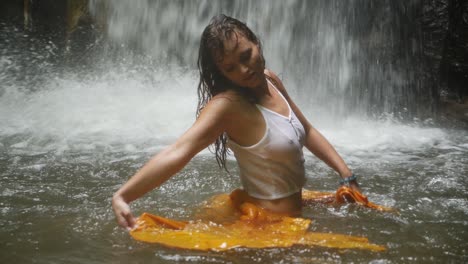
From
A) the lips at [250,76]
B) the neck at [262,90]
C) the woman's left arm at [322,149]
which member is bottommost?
the woman's left arm at [322,149]

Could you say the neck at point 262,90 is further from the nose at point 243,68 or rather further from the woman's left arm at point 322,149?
the woman's left arm at point 322,149

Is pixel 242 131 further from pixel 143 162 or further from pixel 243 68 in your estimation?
pixel 143 162

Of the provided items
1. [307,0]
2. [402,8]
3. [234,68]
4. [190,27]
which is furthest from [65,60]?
[234,68]

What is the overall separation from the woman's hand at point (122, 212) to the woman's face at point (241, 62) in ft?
2.67

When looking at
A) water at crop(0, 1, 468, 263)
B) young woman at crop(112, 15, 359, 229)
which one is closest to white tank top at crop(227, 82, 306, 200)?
young woman at crop(112, 15, 359, 229)

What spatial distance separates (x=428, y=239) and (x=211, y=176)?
1.91 m

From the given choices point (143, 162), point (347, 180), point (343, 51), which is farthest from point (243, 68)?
point (343, 51)

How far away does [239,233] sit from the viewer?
2.26 meters

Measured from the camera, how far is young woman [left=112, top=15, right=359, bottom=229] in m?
2.15

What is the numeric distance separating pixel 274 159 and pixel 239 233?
1.41ft

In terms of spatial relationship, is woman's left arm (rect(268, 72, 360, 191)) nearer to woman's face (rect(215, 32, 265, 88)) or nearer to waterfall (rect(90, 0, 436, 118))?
woman's face (rect(215, 32, 265, 88))

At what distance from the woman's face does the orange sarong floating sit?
2.24 feet

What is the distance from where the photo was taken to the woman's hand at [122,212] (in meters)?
2.06

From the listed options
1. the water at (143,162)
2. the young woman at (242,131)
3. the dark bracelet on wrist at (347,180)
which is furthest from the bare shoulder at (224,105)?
the dark bracelet on wrist at (347,180)
